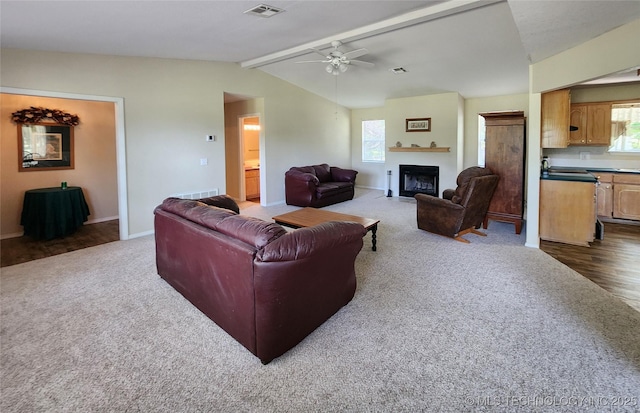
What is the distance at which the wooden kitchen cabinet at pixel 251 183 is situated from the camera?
8558mm

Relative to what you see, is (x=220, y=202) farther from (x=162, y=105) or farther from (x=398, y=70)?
(x=398, y=70)

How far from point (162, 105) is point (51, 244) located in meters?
2.67

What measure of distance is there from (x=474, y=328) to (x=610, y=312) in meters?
1.23

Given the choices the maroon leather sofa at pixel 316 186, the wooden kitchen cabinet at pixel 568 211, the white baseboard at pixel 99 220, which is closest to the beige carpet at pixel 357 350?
the wooden kitchen cabinet at pixel 568 211

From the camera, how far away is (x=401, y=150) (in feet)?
27.3

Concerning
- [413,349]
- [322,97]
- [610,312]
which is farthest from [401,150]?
[413,349]

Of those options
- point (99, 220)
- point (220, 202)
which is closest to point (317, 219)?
point (220, 202)

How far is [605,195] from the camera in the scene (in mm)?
5504

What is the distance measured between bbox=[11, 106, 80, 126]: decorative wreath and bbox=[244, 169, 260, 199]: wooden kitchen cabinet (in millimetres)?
3746

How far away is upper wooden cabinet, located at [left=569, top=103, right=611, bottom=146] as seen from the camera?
5.53 m

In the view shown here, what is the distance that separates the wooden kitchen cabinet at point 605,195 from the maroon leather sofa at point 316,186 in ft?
15.6

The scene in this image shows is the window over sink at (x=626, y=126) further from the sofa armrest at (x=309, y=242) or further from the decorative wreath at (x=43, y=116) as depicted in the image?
the decorative wreath at (x=43, y=116)

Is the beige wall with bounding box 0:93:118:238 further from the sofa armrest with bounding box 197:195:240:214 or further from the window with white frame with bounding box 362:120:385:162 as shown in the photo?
the window with white frame with bounding box 362:120:385:162

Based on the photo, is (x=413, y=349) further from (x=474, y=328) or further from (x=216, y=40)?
(x=216, y=40)
